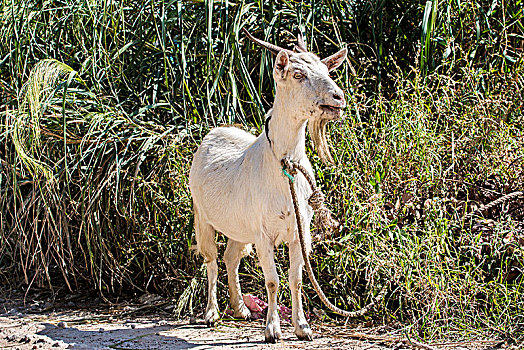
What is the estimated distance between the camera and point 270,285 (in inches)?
161

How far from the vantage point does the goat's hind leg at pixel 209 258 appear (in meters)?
4.73

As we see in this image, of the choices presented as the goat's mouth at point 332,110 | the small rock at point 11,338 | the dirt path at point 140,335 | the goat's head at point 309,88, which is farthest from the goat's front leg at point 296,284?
the small rock at point 11,338

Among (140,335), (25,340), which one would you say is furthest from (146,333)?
(25,340)

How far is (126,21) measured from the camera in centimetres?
606

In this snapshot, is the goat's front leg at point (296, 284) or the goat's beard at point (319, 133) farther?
the goat's front leg at point (296, 284)

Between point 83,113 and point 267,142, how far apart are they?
Answer: 2.14m

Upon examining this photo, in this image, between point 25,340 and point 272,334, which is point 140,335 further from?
point 272,334

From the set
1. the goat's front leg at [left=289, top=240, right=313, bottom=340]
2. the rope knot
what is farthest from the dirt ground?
the rope knot

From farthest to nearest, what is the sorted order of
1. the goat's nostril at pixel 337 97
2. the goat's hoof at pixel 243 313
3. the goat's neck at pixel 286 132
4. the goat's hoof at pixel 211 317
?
the goat's hoof at pixel 243 313 → the goat's hoof at pixel 211 317 → the goat's neck at pixel 286 132 → the goat's nostril at pixel 337 97

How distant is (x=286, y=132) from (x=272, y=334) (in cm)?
113

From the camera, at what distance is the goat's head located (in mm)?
3676

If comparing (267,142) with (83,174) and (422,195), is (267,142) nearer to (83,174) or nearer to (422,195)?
(422,195)

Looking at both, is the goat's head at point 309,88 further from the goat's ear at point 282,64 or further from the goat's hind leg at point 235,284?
the goat's hind leg at point 235,284

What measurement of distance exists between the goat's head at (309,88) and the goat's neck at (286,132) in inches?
2.2
